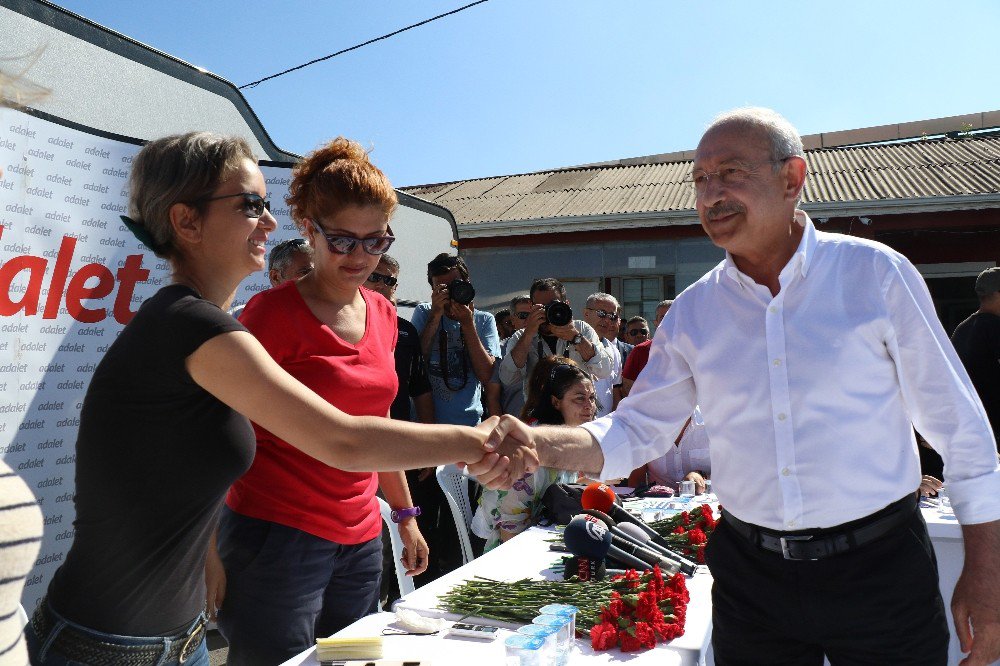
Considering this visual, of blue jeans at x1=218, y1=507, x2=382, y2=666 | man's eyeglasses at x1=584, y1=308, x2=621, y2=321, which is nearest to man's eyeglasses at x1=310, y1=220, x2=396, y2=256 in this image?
blue jeans at x1=218, y1=507, x2=382, y2=666

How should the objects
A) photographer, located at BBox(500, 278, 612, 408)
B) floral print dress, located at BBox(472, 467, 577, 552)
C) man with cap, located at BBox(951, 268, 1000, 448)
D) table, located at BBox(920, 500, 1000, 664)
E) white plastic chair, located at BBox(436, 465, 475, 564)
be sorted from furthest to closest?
man with cap, located at BBox(951, 268, 1000, 448)
photographer, located at BBox(500, 278, 612, 408)
white plastic chair, located at BBox(436, 465, 475, 564)
floral print dress, located at BBox(472, 467, 577, 552)
table, located at BBox(920, 500, 1000, 664)

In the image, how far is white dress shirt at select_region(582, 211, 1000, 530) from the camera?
1741 millimetres

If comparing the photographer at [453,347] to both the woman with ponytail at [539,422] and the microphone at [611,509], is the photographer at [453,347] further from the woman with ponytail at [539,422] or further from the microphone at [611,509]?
the microphone at [611,509]

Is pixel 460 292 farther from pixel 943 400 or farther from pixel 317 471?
pixel 943 400

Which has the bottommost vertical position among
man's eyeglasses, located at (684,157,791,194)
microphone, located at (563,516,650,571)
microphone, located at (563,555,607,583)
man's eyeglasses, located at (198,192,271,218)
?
microphone, located at (563,555,607,583)

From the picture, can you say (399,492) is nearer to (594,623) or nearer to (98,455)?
(594,623)

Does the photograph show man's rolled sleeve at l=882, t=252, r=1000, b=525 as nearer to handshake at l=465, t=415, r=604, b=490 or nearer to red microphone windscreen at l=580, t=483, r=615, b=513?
handshake at l=465, t=415, r=604, b=490

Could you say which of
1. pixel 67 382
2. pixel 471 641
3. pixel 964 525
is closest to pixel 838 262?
pixel 964 525

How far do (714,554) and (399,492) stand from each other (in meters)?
1.11

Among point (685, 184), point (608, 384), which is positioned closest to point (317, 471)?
point (608, 384)

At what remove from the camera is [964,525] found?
1.75 meters

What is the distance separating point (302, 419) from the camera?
60.6 inches

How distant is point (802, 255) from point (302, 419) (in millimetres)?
1290

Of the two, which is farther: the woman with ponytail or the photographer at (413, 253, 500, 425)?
the photographer at (413, 253, 500, 425)
